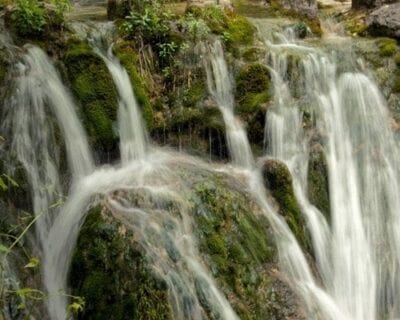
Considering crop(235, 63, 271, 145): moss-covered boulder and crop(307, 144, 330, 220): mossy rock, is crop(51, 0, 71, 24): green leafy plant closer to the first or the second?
crop(235, 63, 271, 145): moss-covered boulder

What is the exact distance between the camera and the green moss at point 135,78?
25.9ft

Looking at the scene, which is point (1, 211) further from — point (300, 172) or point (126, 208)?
point (300, 172)

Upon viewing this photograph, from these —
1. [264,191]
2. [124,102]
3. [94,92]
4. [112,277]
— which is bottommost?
[112,277]

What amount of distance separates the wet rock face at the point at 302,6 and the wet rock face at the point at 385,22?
1.48 m

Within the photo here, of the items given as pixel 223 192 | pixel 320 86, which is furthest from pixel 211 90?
pixel 223 192

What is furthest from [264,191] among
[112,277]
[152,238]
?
[112,277]

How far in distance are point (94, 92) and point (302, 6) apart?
7076 millimetres

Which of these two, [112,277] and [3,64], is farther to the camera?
[3,64]

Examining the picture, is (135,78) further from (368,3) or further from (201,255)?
(368,3)

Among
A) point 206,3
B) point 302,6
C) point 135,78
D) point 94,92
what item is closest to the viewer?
point 94,92

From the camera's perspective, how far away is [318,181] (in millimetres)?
7832

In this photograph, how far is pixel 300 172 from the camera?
7.83m

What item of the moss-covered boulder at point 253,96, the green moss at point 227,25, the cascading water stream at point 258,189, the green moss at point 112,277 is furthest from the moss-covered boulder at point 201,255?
the green moss at point 227,25

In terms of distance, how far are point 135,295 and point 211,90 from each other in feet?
14.4
